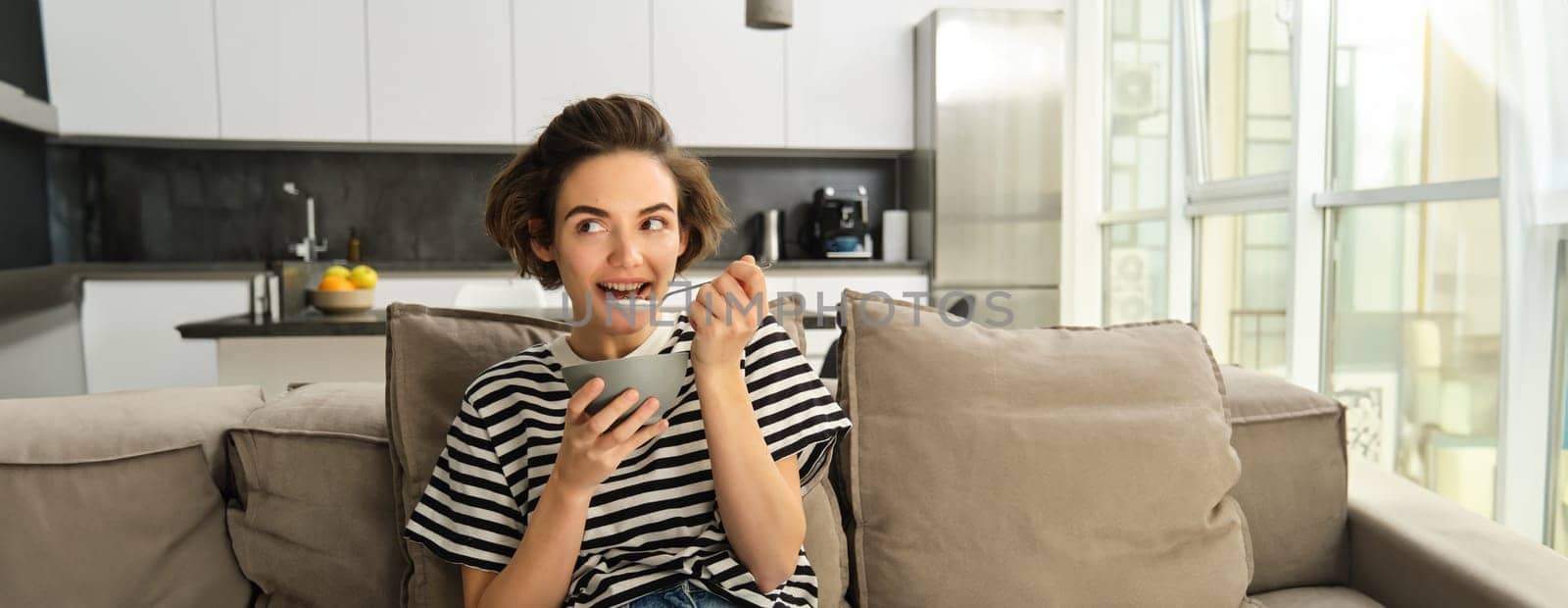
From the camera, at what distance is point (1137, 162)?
164 inches

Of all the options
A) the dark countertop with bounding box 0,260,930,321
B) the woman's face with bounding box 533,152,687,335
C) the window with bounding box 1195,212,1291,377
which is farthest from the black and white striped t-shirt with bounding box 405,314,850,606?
the dark countertop with bounding box 0,260,930,321

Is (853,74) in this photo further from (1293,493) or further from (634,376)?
(634,376)

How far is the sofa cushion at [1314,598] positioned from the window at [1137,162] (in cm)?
229

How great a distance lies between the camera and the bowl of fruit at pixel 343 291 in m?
2.77

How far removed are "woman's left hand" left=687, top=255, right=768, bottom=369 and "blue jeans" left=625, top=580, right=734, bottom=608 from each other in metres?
0.27

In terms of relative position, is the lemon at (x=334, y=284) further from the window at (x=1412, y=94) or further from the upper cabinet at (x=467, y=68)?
the window at (x=1412, y=94)

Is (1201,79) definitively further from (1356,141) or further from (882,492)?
(882,492)

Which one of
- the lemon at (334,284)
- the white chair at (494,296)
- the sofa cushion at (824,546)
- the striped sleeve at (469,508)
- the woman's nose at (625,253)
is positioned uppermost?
the woman's nose at (625,253)

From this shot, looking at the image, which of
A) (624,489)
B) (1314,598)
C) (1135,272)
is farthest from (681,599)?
(1135,272)

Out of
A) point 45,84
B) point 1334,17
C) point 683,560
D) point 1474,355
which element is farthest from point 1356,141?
point 45,84

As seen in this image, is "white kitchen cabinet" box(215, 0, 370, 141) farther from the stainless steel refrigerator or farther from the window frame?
the window frame

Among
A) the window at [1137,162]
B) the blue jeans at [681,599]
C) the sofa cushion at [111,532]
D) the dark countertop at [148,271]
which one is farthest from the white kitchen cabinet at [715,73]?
the blue jeans at [681,599]

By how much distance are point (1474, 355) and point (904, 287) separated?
2587 mm

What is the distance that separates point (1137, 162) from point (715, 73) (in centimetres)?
177
